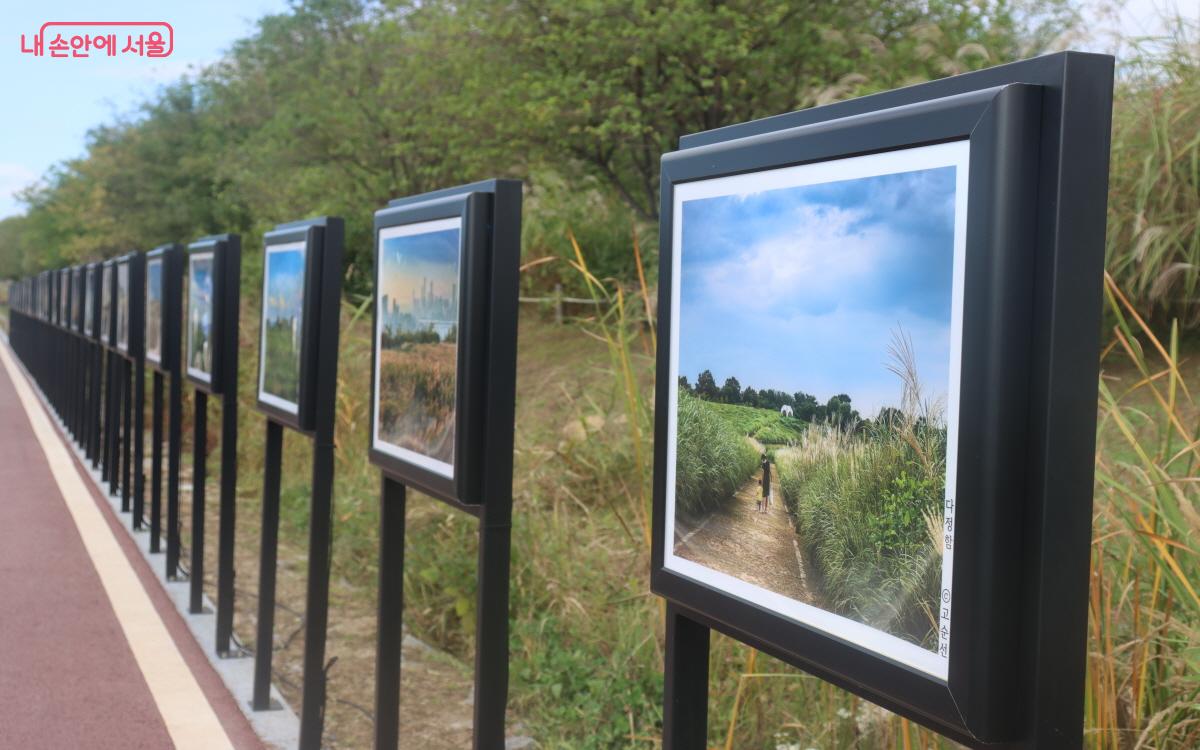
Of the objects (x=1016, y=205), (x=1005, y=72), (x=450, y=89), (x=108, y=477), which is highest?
(x=450, y=89)

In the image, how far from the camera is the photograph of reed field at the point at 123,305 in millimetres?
9681

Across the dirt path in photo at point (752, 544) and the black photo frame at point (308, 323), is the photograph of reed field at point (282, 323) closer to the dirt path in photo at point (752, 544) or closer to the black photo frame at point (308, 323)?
the black photo frame at point (308, 323)

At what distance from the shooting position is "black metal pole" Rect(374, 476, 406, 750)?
3.88 meters

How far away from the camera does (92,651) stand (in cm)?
609

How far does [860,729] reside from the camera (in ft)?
12.5

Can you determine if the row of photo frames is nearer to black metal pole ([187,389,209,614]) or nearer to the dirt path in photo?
the dirt path in photo

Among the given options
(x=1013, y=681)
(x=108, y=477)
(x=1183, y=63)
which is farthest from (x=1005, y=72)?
(x=108, y=477)

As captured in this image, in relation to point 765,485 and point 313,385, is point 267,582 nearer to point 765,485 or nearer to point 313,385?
point 313,385

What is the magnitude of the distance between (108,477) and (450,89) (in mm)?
9373

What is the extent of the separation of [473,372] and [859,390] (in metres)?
1.58

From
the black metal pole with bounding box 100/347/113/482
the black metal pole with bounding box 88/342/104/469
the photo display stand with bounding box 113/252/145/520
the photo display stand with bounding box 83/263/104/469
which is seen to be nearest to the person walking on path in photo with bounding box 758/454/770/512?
the photo display stand with bounding box 113/252/145/520

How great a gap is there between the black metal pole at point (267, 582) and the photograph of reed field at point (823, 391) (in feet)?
10.6

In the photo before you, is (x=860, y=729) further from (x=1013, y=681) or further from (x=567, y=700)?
(x=1013, y=681)

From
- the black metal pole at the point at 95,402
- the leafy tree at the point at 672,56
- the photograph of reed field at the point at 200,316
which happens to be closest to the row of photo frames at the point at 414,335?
the photograph of reed field at the point at 200,316
